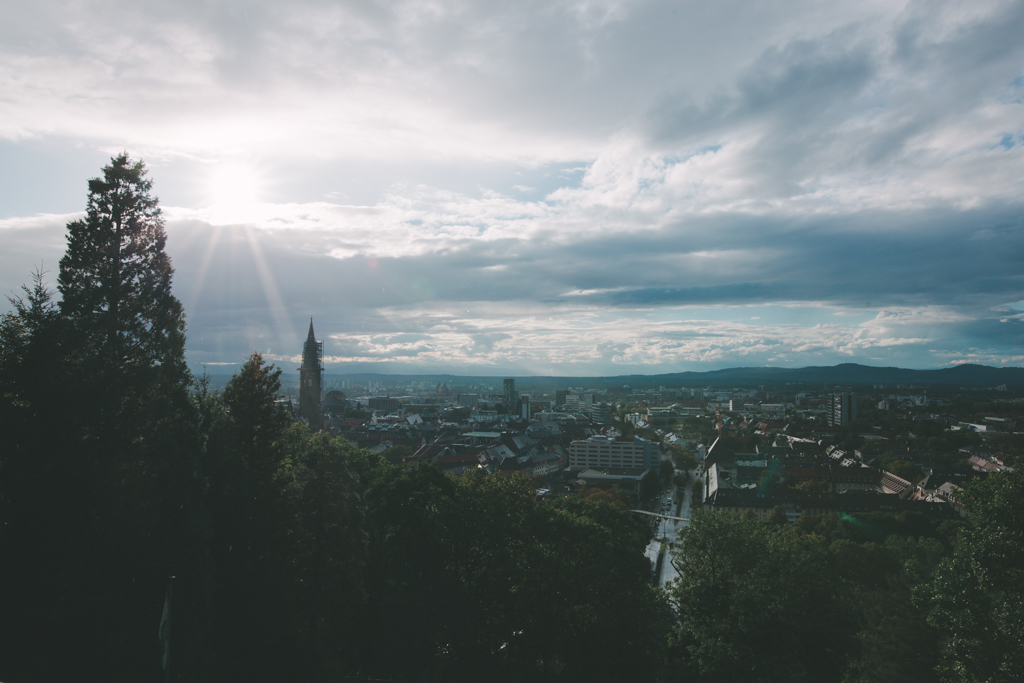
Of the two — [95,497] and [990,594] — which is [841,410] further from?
[95,497]

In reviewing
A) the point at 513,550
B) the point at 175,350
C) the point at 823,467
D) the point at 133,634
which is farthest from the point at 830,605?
the point at 823,467

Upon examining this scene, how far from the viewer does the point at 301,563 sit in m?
11.4

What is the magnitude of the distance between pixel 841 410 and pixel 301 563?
7408 centimetres

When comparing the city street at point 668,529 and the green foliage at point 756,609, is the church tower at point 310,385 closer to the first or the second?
the city street at point 668,529

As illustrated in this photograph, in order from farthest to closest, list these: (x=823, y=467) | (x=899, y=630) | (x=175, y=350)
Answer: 1. (x=823, y=467)
2. (x=899, y=630)
3. (x=175, y=350)

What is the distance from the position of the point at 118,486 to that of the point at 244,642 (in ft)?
11.6

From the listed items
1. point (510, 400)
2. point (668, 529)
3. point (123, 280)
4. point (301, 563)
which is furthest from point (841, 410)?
point (510, 400)

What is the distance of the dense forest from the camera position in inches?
335

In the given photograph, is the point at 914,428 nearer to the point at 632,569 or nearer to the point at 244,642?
the point at 632,569

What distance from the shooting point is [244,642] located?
9.88 metres

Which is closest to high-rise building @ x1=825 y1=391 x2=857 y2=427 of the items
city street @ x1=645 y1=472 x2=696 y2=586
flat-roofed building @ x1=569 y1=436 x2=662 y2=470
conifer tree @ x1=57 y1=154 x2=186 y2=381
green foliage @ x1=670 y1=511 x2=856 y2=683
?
A: flat-roofed building @ x1=569 y1=436 x2=662 y2=470

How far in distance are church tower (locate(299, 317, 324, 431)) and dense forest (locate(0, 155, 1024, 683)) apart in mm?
47045

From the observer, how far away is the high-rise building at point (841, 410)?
66.4m

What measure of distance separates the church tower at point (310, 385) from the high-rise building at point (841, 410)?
58.4 metres
